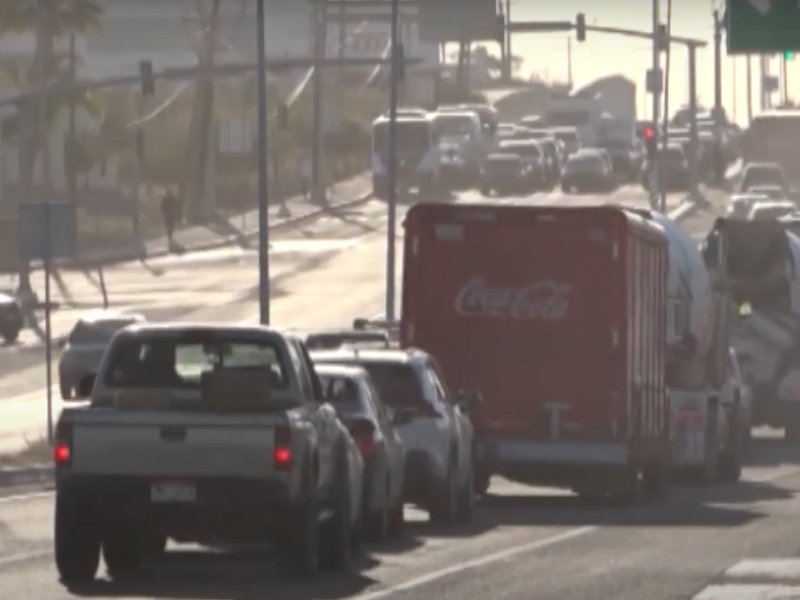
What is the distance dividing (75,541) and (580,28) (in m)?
68.4

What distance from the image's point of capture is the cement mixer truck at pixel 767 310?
4275 centimetres

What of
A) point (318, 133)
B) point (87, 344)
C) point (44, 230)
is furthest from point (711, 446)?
point (318, 133)

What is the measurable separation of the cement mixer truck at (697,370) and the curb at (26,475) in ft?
24.3

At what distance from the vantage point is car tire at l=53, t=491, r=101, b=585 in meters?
18.6

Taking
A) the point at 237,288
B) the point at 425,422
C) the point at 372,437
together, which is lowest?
the point at 237,288

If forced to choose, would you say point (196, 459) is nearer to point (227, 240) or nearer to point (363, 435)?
point (363, 435)

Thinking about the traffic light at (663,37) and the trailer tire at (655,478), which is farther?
the traffic light at (663,37)

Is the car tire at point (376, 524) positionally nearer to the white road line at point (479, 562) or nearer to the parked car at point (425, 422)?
the white road line at point (479, 562)

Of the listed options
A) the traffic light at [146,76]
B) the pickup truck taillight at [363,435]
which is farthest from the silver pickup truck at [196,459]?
the traffic light at [146,76]

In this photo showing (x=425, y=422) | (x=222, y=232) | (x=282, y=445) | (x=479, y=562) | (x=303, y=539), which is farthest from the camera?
(x=222, y=232)

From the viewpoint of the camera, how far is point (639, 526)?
83.6 ft

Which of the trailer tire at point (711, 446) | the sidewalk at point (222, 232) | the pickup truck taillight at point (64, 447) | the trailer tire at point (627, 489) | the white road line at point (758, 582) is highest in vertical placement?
the pickup truck taillight at point (64, 447)

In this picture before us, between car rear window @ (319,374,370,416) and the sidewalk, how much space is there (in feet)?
192

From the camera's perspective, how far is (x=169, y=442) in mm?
18422
